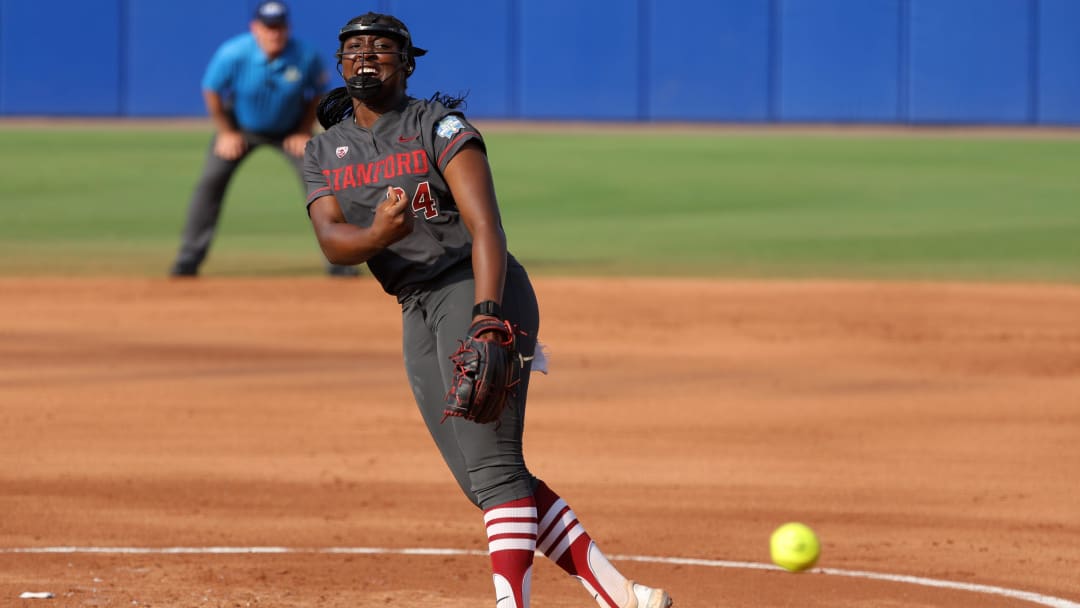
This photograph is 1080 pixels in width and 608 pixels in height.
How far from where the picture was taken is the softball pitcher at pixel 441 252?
4875 millimetres

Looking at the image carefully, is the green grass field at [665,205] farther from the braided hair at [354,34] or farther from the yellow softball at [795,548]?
the braided hair at [354,34]

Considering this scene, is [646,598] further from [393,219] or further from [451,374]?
[393,219]

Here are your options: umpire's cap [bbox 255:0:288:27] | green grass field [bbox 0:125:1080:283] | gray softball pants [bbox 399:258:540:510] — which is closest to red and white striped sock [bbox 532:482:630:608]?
gray softball pants [bbox 399:258:540:510]

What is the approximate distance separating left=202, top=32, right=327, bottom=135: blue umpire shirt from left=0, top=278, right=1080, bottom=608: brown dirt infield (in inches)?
59.3

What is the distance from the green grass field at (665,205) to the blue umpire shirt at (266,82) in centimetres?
192

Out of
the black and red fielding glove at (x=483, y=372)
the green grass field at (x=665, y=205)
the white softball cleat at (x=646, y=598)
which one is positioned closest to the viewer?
the black and red fielding glove at (x=483, y=372)

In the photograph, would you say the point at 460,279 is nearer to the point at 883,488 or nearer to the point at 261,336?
the point at 883,488

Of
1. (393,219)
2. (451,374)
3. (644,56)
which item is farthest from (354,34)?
(644,56)

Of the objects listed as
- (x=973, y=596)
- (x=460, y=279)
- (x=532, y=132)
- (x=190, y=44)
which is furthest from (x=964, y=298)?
(x=190, y=44)

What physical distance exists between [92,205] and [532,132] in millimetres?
11716

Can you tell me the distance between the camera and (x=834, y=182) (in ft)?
79.3

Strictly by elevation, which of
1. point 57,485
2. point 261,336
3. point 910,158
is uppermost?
point 910,158

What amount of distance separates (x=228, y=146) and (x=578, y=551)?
10.1 m

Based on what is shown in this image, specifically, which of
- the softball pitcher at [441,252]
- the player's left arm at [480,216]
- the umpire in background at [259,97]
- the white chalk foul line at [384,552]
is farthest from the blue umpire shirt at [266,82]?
the player's left arm at [480,216]
